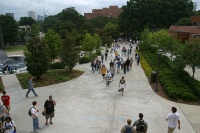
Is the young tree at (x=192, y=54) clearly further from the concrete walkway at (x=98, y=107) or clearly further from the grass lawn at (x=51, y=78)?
the grass lawn at (x=51, y=78)

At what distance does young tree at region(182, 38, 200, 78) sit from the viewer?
17.3m

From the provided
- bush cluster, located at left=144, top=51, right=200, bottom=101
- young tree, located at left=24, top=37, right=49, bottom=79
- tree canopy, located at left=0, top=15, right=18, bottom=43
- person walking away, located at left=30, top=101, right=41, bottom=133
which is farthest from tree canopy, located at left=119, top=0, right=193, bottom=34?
person walking away, located at left=30, top=101, right=41, bottom=133

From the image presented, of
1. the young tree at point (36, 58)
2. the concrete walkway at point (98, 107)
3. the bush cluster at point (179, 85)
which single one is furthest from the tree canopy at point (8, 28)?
the bush cluster at point (179, 85)

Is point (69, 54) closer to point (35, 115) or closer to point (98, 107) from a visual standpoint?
point (98, 107)

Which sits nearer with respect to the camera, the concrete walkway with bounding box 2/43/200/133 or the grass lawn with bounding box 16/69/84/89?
the concrete walkway with bounding box 2/43/200/133

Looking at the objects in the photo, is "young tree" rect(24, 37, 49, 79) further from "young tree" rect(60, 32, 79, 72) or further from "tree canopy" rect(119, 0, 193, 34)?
"tree canopy" rect(119, 0, 193, 34)

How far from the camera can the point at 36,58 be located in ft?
61.0

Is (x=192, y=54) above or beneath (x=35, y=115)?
above

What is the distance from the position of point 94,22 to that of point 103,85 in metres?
84.2

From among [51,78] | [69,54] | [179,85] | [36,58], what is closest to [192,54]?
[179,85]

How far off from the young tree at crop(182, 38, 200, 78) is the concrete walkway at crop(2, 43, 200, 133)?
3732 mm

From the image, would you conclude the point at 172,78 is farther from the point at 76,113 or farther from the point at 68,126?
the point at 68,126

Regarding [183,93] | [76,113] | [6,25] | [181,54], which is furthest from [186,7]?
[76,113]

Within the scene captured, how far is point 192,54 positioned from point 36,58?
12.3m
